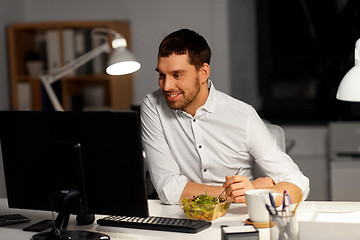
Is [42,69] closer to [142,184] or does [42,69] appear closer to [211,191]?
[211,191]

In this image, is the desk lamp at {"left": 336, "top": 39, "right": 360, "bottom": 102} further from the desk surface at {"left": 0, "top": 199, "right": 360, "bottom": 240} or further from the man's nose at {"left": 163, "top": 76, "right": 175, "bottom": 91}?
the man's nose at {"left": 163, "top": 76, "right": 175, "bottom": 91}


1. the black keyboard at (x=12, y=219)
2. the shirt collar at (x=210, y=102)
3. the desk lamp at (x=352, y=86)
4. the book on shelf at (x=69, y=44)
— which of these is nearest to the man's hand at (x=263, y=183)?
the shirt collar at (x=210, y=102)

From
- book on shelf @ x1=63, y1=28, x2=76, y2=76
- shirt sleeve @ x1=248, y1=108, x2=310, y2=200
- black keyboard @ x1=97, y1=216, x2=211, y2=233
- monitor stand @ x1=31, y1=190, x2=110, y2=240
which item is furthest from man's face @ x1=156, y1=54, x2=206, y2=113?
book on shelf @ x1=63, y1=28, x2=76, y2=76

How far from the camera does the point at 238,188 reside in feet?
6.81

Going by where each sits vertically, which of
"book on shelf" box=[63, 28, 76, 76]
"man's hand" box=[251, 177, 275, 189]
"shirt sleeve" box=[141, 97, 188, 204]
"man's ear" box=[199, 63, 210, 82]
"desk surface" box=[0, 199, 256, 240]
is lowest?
"desk surface" box=[0, 199, 256, 240]

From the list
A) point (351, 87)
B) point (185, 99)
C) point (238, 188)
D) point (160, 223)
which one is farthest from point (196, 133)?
point (351, 87)

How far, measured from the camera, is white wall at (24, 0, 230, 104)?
488 cm

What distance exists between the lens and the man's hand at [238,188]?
2.07 meters

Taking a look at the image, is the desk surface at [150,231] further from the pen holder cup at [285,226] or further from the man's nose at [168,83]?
the man's nose at [168,83]

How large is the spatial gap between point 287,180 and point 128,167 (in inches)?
29.8

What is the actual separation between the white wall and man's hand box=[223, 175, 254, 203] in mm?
2855

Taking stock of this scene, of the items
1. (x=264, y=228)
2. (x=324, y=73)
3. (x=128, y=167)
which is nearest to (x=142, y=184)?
(x=128, y=167)

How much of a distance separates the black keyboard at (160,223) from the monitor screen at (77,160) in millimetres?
144

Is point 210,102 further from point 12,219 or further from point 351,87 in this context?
point 12,219
